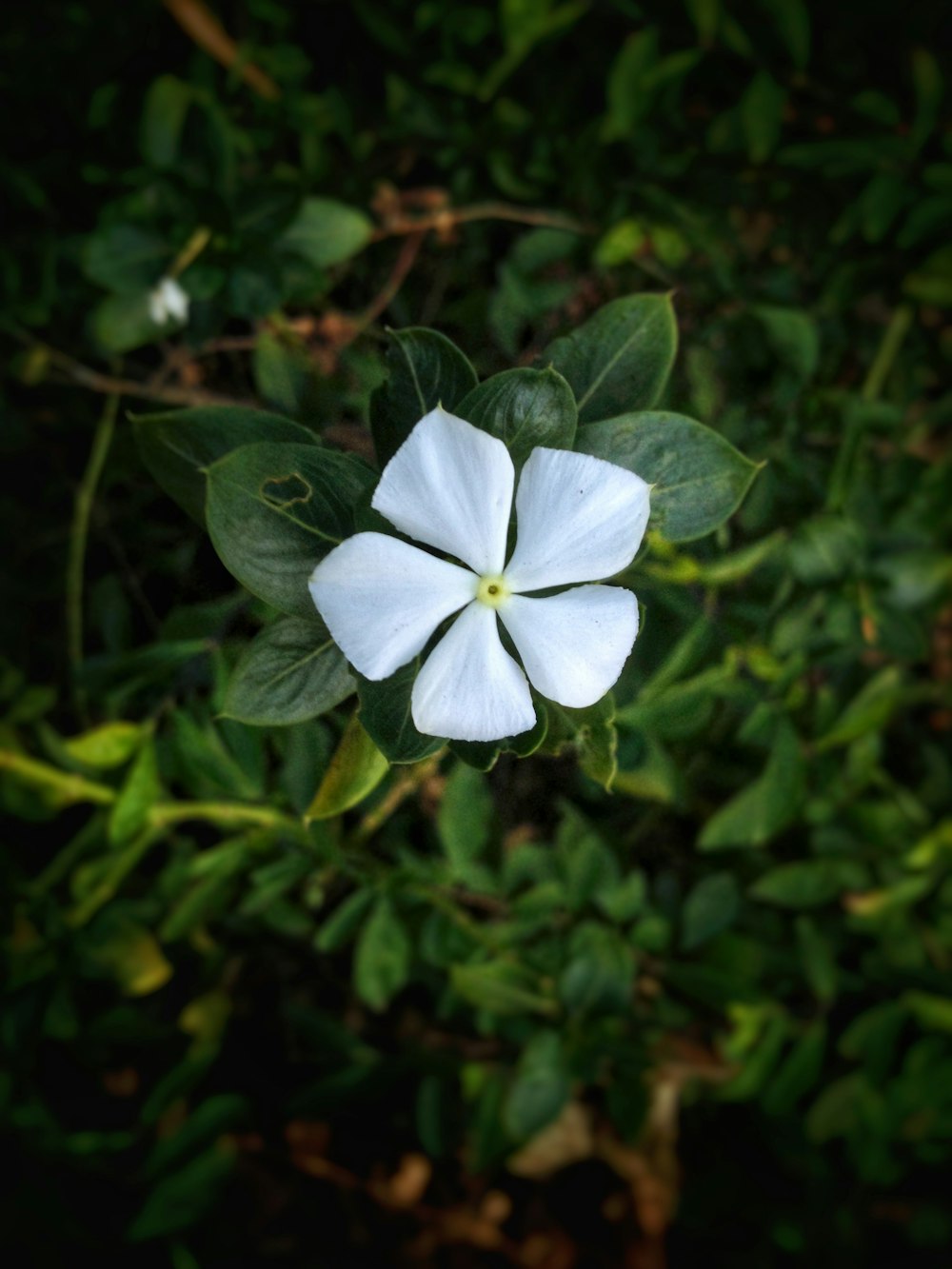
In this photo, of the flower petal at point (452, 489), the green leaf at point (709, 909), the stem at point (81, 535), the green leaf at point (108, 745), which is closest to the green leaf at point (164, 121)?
the stem at point (81, 535)

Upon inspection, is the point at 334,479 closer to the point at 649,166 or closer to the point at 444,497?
the point at 444,497

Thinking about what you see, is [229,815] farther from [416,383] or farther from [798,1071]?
[798,1071]

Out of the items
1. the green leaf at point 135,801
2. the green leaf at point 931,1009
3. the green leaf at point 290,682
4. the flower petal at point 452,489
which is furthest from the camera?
the green leaf at point 931,1009

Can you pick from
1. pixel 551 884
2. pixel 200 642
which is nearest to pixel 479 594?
pixel 200 642

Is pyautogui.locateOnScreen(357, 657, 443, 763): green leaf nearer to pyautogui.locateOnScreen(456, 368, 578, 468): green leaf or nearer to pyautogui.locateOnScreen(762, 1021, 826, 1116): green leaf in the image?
pyautogui.locateOnScreen(456, 368, 578, 468): green leaf

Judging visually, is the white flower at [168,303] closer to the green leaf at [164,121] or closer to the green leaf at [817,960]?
the green leaf at [164,121]
